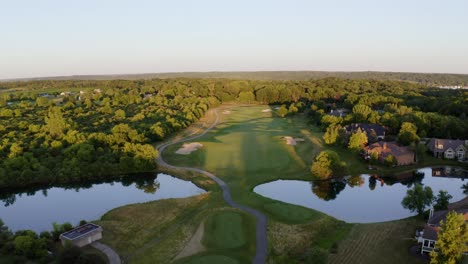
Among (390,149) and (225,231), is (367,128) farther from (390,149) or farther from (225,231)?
(225,231)

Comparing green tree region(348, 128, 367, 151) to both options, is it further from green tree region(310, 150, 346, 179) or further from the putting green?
green tree region(310, 150, 346, 179)

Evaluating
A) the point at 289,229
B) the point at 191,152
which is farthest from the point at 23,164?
the point at 289,229

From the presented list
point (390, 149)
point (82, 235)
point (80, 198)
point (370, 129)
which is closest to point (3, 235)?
point (82, 235)

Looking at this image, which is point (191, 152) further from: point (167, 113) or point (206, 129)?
point (167, 113)

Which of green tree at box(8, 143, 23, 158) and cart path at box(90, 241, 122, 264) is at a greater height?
green tree at box(8, 143, 23, 158)

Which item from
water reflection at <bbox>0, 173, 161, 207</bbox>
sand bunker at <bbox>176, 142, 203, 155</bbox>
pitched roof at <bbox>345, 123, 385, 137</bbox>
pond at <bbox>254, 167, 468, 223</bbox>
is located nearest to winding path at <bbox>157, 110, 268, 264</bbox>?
sand bunker at <bbox>176, 142, 203, 155</bbox>

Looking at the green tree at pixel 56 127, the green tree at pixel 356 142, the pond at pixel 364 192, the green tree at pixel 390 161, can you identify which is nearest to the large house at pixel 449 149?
the pond at pixel 364 192
